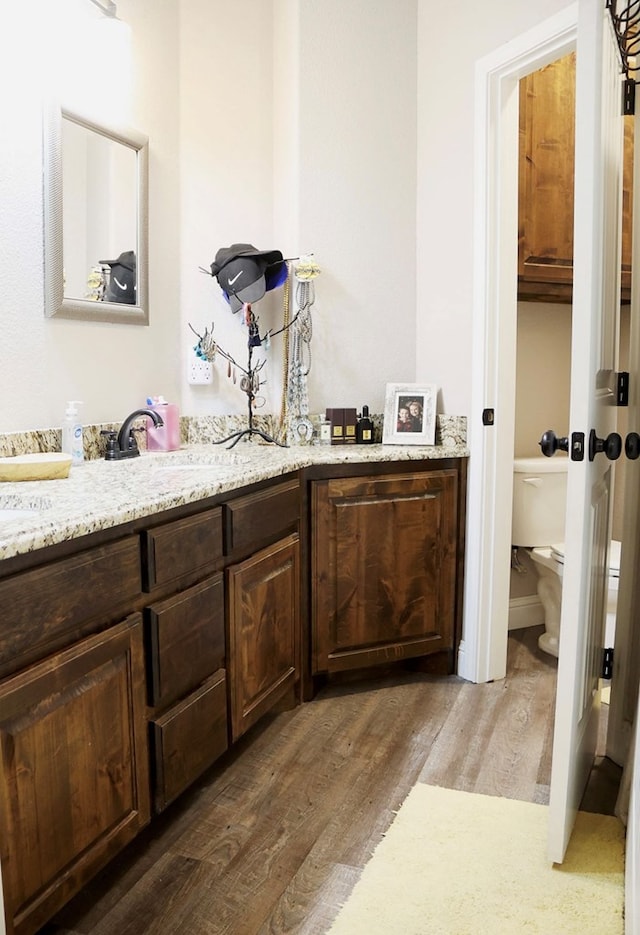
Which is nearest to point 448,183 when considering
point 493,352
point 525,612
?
point 493,352

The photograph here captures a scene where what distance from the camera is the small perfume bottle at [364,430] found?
2.69 metres

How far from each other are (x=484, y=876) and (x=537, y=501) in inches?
66.4

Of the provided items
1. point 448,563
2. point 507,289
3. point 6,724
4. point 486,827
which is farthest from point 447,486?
point 6,724

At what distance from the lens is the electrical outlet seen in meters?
2.60

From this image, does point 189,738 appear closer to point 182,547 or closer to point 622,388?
point 182,547

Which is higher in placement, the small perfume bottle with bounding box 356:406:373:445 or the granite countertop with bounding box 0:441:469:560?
the small perfume bottle with bounding box 356:406:373:445

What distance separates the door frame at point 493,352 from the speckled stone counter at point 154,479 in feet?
0.47

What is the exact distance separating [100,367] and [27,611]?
1.24 meters

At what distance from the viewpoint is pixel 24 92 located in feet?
6.31

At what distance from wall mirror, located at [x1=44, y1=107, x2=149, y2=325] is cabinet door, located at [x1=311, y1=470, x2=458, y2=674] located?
0.91 meters

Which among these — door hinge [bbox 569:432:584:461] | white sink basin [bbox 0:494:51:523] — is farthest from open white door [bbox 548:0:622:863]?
white sink basin [bbox 0:494:51:523]

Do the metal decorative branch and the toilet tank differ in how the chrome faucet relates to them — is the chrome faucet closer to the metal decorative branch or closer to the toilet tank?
the metal decorative branch

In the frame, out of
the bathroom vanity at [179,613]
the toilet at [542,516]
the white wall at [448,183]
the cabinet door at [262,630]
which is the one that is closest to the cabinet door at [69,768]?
the bathroom vanity at [179,613]

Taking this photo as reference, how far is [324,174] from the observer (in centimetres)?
263
